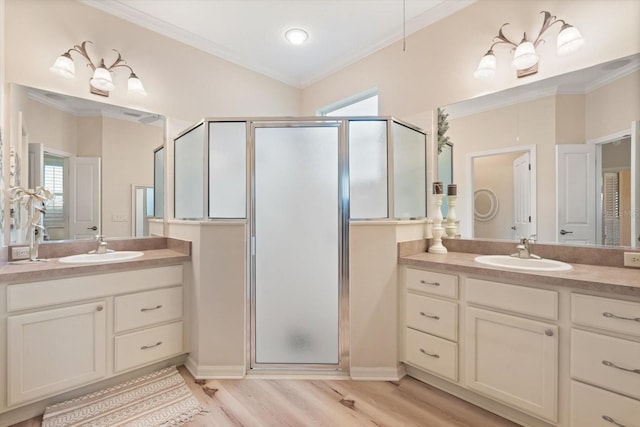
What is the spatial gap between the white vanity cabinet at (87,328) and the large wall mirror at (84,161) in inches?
24.5

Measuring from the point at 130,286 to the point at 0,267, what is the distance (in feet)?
2.23

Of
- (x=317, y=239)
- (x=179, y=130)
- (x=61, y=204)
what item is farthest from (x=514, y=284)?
(x=61, y=204)

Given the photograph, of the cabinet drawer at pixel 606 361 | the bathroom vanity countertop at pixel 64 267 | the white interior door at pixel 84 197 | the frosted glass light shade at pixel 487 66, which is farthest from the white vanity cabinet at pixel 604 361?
the white interior door at pixel 84 197

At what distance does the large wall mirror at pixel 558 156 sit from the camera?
169 cm

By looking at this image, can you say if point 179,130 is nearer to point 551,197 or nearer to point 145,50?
point 145,50

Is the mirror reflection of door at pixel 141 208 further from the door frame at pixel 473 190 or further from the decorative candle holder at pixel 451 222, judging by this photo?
the door frame at pixel 473 190

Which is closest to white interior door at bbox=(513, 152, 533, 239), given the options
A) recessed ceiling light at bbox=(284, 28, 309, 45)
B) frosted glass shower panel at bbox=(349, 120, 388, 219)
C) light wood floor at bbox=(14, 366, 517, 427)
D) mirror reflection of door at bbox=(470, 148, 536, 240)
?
mirror reflection of door at bbox=(470, 148, 536, 240)

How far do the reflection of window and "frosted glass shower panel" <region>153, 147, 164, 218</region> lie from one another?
2.00ft

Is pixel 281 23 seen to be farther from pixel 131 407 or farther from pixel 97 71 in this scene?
pixel 131 407

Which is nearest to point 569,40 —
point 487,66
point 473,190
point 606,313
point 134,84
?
point 487,66

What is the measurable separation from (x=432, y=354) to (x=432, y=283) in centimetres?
47

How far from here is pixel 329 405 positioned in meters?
1.77

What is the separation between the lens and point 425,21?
2.45m

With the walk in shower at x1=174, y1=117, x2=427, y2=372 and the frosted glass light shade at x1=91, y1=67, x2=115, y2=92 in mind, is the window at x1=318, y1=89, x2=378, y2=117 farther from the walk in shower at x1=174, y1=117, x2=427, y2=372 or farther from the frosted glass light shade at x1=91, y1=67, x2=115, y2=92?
the frosted glass light shade at x1=91, y1=67, x2=115, y2=92
